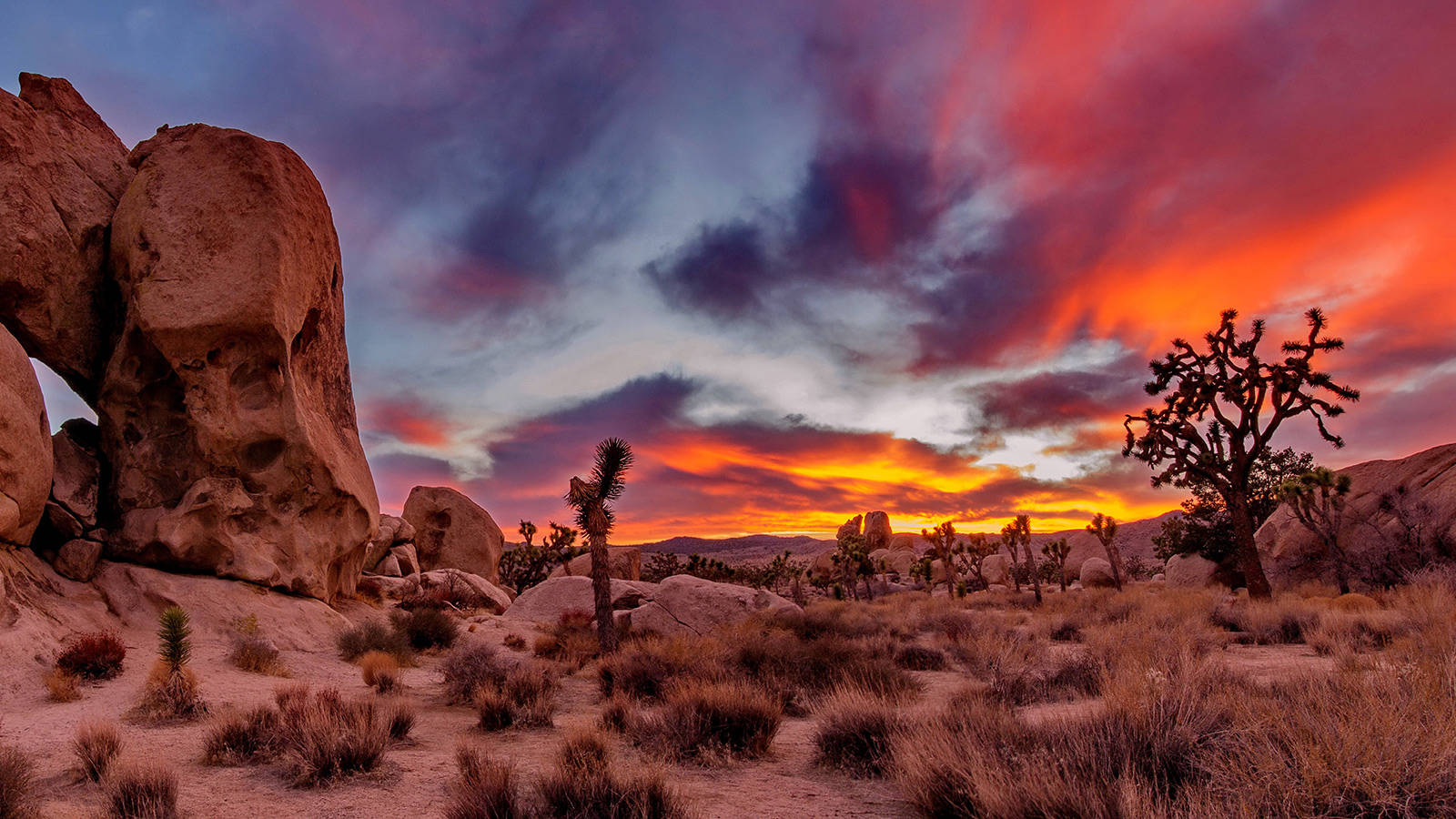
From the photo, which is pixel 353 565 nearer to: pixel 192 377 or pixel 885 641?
pixel 192 377

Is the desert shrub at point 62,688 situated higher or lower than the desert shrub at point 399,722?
higher

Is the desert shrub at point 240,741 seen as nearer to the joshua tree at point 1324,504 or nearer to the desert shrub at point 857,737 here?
the desert shrub at point 857,737

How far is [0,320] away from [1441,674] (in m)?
24.9

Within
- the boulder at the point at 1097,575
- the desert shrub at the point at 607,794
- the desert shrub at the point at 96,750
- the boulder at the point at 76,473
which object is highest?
the boulder at the point at 76,473

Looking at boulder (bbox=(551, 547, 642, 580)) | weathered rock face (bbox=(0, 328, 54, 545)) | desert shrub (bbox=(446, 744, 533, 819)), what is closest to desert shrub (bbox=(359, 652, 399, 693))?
weathered rock face (bbox=(0, 328, 54, 545))

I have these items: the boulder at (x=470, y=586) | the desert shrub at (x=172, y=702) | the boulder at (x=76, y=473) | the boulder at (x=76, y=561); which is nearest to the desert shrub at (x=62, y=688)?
the desert shrub at (x=172, y=702)

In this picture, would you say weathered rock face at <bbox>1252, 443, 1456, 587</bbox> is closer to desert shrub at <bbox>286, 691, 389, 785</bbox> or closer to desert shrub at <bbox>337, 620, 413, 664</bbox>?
desert shrub at <bbox>286, 691, 389, 785</bbox>

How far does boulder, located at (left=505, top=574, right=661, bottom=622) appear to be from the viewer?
81.0 feet

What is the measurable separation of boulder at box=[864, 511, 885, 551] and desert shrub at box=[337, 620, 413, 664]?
7702 centimetres

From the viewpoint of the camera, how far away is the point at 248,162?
17.4 m

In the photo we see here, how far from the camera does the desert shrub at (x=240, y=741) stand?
716 cm

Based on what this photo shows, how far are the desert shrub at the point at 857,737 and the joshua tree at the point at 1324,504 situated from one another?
24.5 m

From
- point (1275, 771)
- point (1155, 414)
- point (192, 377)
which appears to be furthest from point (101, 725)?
point (1155, 414)

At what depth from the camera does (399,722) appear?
333 inches
